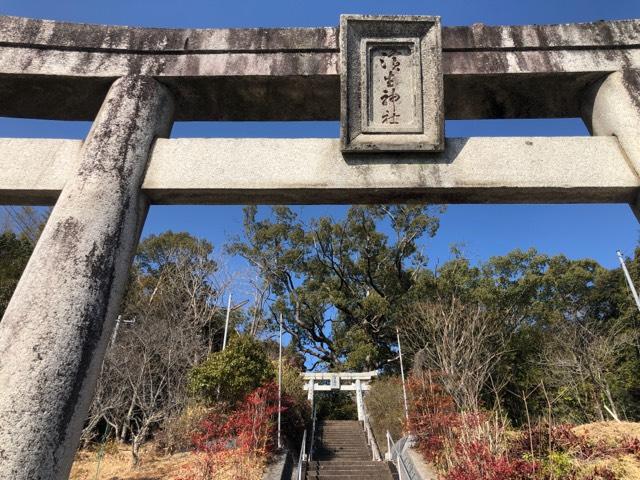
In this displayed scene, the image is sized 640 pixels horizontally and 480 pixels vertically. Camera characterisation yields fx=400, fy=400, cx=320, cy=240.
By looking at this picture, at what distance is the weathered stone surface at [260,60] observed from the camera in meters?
3.22

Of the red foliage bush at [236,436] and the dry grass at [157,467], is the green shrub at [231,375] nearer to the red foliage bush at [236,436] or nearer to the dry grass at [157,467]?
the red foliage bush at [236,436]

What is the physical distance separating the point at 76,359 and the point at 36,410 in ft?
0.92

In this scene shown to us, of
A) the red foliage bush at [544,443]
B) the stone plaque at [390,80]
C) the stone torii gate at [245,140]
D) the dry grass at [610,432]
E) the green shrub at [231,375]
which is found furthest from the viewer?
the green shrub at [231,375]

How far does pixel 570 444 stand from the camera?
5.21 m

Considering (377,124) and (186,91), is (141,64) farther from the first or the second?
(377,124)

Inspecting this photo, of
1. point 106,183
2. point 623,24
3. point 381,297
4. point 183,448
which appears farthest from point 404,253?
point 106,183

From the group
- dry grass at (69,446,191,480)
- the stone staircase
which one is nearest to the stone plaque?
dry grass at (69,446,191,480)

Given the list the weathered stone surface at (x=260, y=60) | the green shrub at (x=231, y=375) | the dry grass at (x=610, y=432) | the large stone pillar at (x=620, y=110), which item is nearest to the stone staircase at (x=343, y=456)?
the green shrub at (x=231, y=375)

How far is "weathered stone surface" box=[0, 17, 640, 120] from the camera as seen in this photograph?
322cm

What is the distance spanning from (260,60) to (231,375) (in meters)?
8.19

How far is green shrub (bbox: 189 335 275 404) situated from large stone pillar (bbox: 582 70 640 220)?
28.7 ft

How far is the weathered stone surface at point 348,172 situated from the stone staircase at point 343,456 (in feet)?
25.2

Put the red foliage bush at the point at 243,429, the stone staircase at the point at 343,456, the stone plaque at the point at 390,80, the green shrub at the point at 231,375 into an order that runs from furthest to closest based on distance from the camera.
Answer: the green shrub at the point at 231,375 < the stone staircase at the point at 343,456 < the red foliage bush at the point at 243,429 < the stone plaque at the point at 390,80

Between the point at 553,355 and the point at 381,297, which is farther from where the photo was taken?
the point at 381,297
